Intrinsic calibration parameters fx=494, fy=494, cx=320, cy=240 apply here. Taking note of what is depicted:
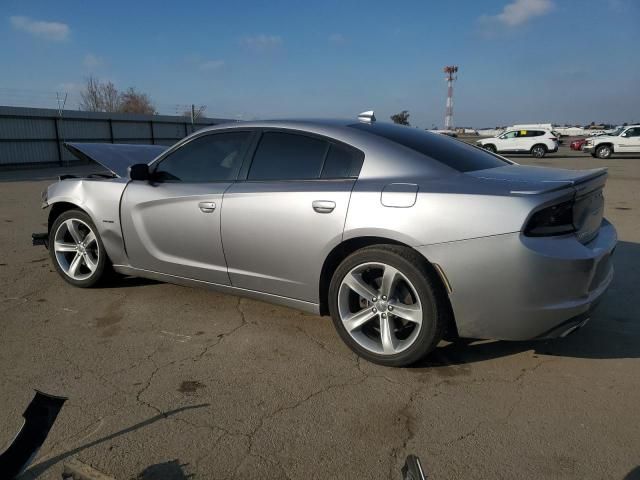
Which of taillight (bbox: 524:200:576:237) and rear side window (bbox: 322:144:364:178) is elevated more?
rear side window (bbox: 322:144:364:178)

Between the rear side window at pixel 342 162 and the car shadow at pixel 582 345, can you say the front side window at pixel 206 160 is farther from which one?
the car shadow at pixel 582 345

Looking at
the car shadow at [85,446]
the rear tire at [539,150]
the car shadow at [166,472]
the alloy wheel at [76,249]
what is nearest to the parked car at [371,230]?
the alloy wheel at [76,249]

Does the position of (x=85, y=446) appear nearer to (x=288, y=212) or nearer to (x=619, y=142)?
(x=288, y=212)

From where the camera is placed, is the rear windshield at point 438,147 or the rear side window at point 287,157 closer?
the rear windshield at point 438,147

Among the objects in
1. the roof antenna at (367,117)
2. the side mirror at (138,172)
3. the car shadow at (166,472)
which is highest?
the roof antenna at (367,117)

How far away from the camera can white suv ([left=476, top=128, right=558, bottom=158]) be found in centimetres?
2694

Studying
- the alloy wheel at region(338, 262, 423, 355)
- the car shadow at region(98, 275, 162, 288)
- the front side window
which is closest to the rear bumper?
the alloy wheel at region(338, 262, 423, 355)

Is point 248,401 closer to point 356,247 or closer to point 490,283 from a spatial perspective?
point 356,247

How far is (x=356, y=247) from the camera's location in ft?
10.2

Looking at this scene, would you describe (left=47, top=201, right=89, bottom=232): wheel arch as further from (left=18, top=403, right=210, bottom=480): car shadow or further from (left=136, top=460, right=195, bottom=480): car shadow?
(left=136, top=460, right=195, bottom=480): car shadow

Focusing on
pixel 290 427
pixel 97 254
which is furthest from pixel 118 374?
pixel 97 254

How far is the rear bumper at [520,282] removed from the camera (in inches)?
101

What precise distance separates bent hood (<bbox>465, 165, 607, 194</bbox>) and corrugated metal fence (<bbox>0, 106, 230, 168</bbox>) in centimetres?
2040

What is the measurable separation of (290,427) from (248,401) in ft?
1.11
